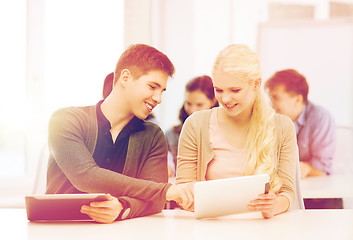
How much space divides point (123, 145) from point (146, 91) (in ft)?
0.61

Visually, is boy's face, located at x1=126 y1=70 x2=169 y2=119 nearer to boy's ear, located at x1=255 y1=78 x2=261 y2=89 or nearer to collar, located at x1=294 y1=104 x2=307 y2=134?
boy's ear, located at x1=255 y1=78 x2=261 y2=89

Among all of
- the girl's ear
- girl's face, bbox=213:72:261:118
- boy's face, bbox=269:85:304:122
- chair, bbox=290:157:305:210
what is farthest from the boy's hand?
boy's face, bbox=269:85:304:122

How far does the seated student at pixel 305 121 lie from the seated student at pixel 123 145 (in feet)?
4.24

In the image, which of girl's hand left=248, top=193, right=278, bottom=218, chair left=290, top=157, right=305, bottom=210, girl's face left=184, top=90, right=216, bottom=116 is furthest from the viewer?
girl's face left=184, top=90, right=216, bottom=116

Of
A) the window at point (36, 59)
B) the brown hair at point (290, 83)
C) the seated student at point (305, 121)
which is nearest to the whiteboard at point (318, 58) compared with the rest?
the seated student at point (305, 121)

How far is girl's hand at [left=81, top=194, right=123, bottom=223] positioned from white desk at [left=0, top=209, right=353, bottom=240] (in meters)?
0.02

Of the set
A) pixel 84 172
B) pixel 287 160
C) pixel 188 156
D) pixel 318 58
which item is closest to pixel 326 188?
pixel 287 160

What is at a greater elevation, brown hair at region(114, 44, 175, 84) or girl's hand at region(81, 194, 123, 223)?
brown hair at region(114, 44, 175, 84)

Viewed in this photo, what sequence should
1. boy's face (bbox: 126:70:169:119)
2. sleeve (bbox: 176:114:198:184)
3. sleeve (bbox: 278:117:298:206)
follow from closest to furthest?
boy's face (bbox: 126:70:169:119) → sleeve (bbox: 278:117:298:206) → sleeve (bbox: 176:114:198:184)

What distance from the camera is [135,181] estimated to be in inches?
55.1

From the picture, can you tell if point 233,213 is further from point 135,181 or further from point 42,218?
point 42,218

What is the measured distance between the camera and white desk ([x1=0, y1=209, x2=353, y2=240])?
121 cm

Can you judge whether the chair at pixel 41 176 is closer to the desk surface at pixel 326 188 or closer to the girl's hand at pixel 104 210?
the girl's hand at pixel 104 210

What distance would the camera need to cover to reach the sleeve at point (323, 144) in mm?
2797
